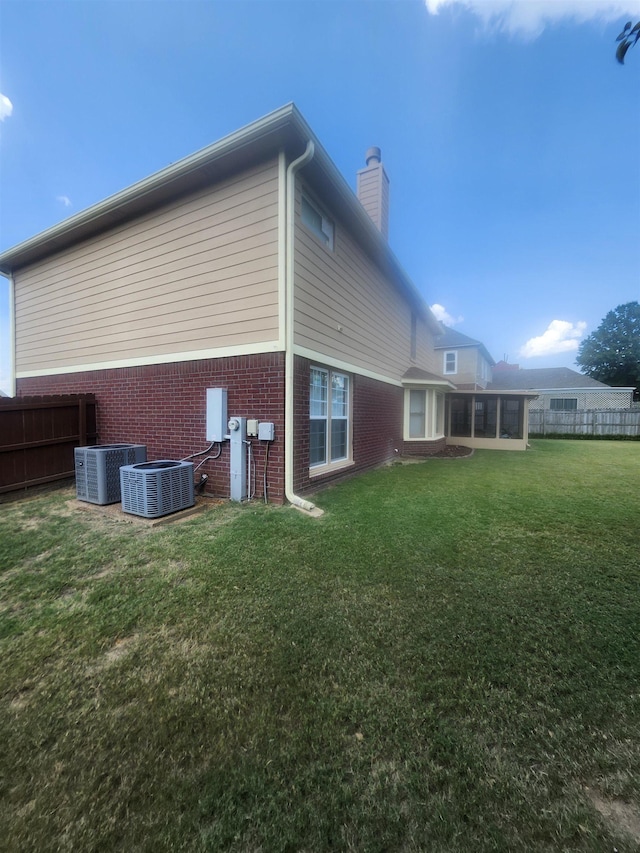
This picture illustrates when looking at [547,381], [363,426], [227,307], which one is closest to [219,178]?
[227,307]

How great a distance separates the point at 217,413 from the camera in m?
5.47

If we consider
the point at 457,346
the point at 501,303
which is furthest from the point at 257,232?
the point at 501,303

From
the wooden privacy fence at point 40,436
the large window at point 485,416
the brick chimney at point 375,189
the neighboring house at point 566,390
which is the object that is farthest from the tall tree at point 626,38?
the neighboring house at point 566,390

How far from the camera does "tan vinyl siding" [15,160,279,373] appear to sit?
5.28 m

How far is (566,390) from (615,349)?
20135 mm

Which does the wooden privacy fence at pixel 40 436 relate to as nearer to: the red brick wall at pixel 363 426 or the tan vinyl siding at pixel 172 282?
the tan vinyl siding at pixel 172 282

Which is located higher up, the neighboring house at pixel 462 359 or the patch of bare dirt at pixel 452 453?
the neighboring house at pixel 462 359

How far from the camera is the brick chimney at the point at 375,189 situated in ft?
32.4

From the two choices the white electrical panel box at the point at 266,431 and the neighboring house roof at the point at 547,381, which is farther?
the neighboring house roof at the point at 547,381

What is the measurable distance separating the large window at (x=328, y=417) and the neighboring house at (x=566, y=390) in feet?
64.0

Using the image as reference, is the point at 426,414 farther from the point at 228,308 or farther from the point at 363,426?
the point at 228,308


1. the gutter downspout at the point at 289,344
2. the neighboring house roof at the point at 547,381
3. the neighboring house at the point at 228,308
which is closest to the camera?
the gutter downspout at the point at 289,344

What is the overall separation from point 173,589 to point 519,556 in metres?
3.23

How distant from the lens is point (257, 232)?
17.3ft
